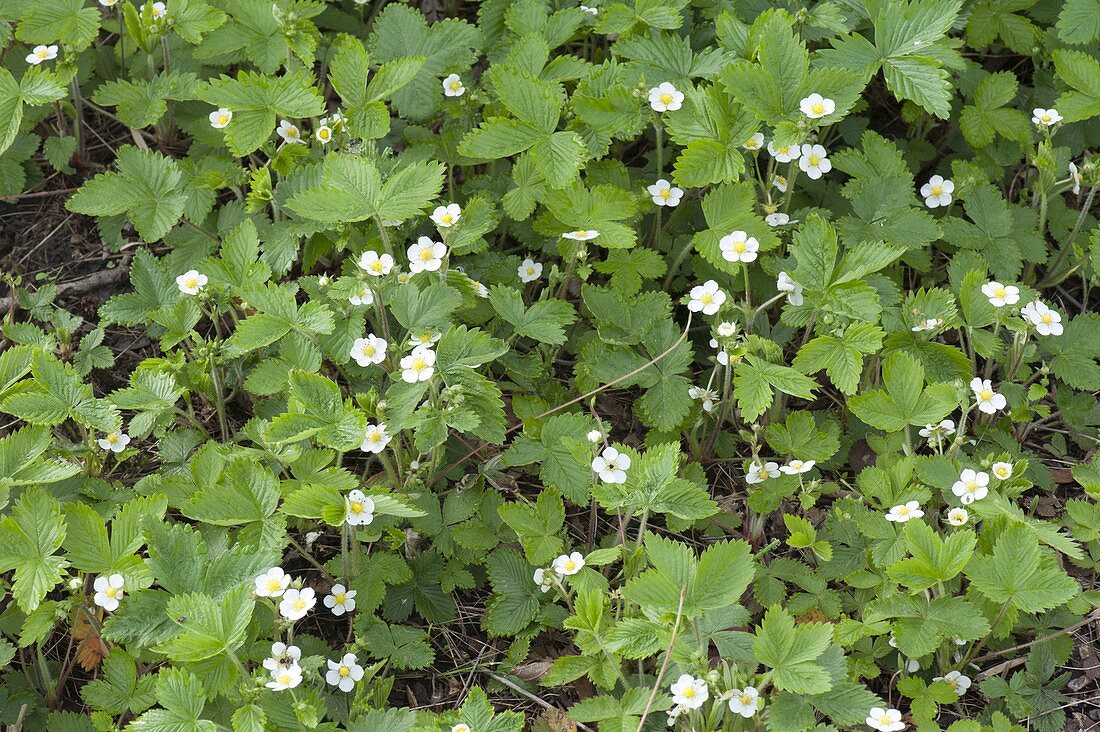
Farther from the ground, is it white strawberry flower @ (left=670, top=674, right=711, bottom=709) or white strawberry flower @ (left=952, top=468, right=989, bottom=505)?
white strawberry flower @ (left=952, top=468, right=989, bottom=505)

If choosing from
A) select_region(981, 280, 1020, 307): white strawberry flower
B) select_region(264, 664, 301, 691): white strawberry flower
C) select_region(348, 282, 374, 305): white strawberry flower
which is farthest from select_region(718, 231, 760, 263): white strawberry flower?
select_region(264, 664, 301, 691): white strawberry flower

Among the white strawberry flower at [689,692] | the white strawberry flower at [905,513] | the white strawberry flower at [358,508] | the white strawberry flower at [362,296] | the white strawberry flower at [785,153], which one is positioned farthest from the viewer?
the white strawberry flower at [785,153]

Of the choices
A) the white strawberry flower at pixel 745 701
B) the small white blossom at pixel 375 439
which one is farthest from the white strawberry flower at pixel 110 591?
the white strawberry flower at pixel 745 701

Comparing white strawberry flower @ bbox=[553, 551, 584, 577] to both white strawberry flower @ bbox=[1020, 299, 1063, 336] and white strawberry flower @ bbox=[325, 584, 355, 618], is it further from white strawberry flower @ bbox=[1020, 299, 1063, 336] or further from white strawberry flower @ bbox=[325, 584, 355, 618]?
white strawberry flower @ bbox=[1020, 299, 1063, 336]

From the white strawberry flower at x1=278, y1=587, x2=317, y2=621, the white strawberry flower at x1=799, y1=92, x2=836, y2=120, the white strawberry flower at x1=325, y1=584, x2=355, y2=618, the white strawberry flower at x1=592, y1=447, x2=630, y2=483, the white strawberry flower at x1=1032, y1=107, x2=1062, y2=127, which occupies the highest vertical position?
the white strawberry flower at x1=799, y1=92, x2=836, y2=120

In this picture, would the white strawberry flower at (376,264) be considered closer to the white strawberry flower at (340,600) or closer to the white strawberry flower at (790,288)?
the white strawberry flower at (340,600)

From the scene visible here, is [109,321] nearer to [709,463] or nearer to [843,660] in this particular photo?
[709,463]

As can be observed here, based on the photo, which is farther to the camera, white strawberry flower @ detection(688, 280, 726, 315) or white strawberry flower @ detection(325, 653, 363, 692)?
white strawberry flower @ detection(688, 280, 726, 315)

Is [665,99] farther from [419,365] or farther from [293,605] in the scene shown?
[293,605]
